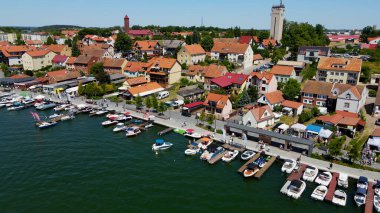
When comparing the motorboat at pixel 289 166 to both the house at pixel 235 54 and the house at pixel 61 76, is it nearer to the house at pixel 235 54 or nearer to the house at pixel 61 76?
the house at pixel 235 54

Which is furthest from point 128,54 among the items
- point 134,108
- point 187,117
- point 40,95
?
point 187,117

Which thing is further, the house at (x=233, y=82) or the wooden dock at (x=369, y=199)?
the house at (x=233, y=82)

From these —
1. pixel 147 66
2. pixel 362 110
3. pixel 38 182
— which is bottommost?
pixel 38 182

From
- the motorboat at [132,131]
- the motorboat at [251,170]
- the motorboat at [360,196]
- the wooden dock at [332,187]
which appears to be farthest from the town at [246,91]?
the motorboat at [132,131]

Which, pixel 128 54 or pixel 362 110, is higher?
pixel 128 54

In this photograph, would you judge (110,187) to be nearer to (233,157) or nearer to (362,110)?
(233,157)

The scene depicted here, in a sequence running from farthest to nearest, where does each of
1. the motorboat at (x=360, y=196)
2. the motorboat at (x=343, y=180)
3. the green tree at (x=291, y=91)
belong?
the green tree at (x=291, y=91) → the motorboat at (x=343, y=180) → the motorboat at (x=360, y=196)

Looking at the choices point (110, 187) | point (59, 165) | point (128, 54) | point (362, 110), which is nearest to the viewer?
point (110, 187)

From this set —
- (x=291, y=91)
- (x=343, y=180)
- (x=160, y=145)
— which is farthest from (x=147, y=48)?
(x=343, y=180)
